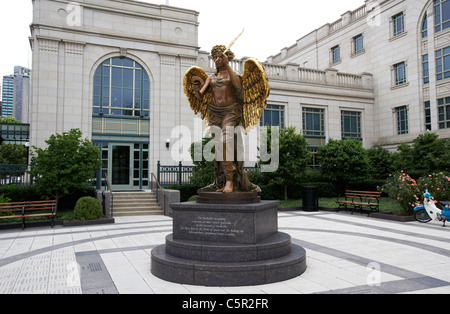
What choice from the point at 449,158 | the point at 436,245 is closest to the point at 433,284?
the point at 436,245

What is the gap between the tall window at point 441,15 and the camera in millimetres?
22031

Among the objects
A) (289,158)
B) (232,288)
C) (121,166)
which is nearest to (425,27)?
(289,158)

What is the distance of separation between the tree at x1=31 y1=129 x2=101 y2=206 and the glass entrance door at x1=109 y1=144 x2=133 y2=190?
19.5 ft

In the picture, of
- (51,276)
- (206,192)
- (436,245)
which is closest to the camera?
(51,276)

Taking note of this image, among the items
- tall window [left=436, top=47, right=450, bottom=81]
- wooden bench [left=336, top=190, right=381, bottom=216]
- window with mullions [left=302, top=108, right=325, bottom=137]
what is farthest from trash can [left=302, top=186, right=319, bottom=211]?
tall window [left=436, top=47, right=450, bottom=81]

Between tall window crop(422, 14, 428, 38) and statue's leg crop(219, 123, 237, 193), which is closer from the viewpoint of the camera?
statue's leg crop(219, 123, 237, 193)

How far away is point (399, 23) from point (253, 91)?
2470 cm

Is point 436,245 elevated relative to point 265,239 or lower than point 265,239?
lower

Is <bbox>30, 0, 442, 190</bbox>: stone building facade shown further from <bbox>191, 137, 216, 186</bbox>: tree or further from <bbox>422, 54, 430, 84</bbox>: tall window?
<bbox>191, 137, 216, 186</bbox>: tree

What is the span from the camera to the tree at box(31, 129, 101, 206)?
13656mm

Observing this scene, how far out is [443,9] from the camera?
22312mm

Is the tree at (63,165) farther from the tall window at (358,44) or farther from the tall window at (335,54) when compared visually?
the tall window at (335,54)

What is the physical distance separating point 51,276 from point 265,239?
4129mm

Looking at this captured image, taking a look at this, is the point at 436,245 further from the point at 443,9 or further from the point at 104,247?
the point at 443,9
